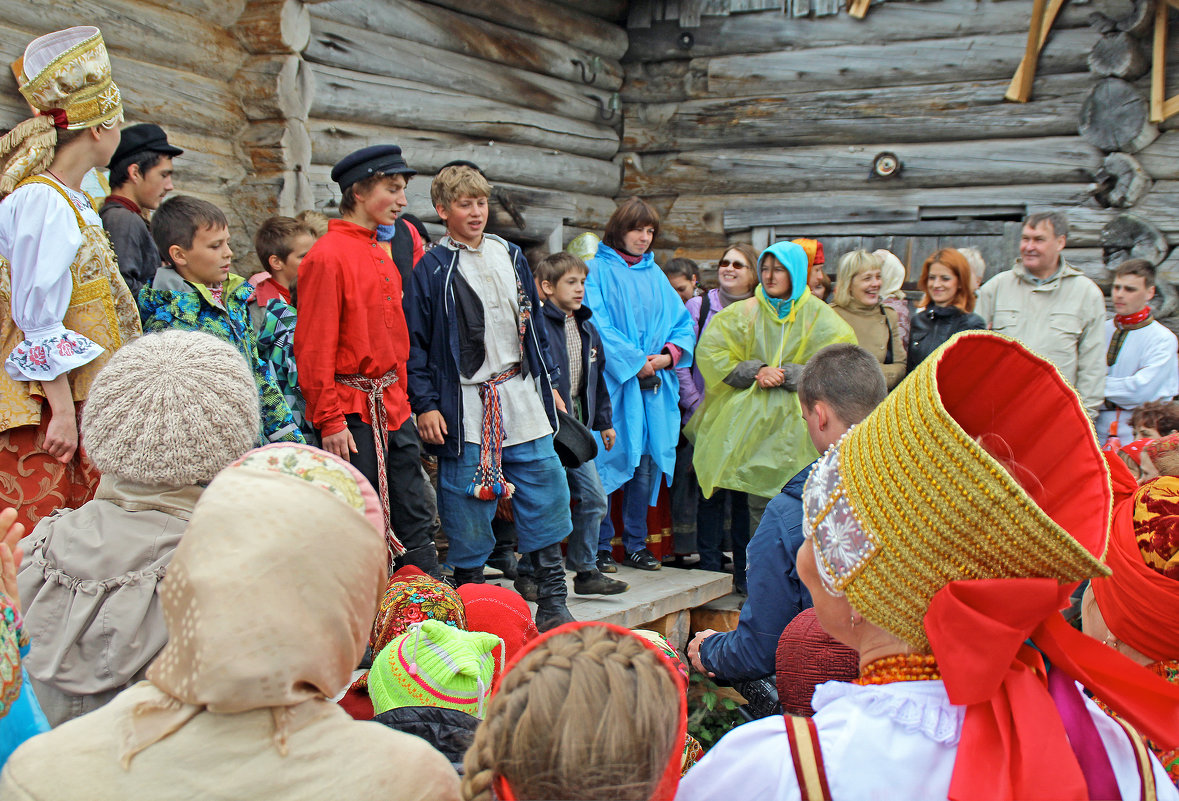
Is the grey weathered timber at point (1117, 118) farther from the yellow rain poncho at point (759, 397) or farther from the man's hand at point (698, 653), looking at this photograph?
the man's hand at point (698, 653)

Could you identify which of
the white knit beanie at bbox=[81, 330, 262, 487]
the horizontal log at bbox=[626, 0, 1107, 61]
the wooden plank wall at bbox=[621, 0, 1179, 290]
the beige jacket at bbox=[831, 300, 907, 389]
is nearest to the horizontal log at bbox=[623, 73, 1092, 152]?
the wooden plank wall at bbox=[621, 0, 1179, 290]

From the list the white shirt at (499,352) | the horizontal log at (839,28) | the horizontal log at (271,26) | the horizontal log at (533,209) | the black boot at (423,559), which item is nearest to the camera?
the black boot at (423,559)

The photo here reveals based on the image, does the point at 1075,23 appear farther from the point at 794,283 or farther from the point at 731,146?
the point at 794,283

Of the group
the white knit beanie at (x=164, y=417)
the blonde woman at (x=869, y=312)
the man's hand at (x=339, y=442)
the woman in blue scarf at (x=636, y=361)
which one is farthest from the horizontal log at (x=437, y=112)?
the white knit beanie at (x=164, y=417)

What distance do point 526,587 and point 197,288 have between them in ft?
6.74

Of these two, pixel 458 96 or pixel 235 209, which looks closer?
pixel 235 209

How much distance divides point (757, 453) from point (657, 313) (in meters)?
1.04

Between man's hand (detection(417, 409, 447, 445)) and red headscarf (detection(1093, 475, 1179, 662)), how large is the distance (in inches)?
104

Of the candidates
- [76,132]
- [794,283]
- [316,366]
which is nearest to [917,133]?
[794,283]

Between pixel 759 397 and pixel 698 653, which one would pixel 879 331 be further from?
pixel 698 653

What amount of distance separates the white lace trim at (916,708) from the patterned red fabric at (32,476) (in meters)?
2.36

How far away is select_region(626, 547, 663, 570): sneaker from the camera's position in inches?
215

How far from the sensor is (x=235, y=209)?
5125 mm

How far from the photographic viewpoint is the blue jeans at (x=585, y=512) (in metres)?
4.63
